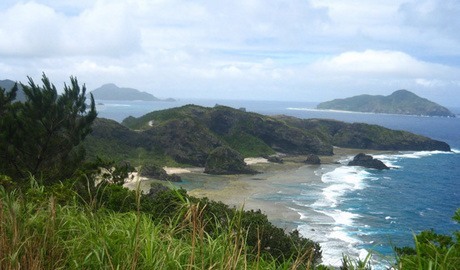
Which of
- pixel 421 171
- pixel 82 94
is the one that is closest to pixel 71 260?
pixel 82 94

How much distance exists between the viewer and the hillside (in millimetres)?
89250

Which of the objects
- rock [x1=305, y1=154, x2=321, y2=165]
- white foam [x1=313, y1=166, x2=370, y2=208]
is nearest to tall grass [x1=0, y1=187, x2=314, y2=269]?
white foam [x1=313, y1=166, x2=370, y2=208]

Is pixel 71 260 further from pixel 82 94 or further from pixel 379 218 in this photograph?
pixel 379 218

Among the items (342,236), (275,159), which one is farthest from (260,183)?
(342,236)

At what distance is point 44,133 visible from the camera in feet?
A: 75.1

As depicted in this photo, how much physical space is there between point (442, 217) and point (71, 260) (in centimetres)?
5339

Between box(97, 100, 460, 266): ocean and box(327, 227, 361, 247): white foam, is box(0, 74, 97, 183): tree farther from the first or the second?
box(327, 227, 361, 247): white foam

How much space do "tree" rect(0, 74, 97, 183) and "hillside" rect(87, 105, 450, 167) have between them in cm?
5984

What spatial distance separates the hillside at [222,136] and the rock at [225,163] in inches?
265

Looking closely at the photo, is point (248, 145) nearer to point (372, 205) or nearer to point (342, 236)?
point (372, 205)

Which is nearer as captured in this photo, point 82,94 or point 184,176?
point 82,94

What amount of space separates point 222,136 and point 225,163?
29.4 m

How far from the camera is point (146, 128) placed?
99.2 meters

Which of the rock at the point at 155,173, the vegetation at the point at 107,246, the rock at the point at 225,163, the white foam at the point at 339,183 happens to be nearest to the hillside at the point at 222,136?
the rock at the point at 225,163
